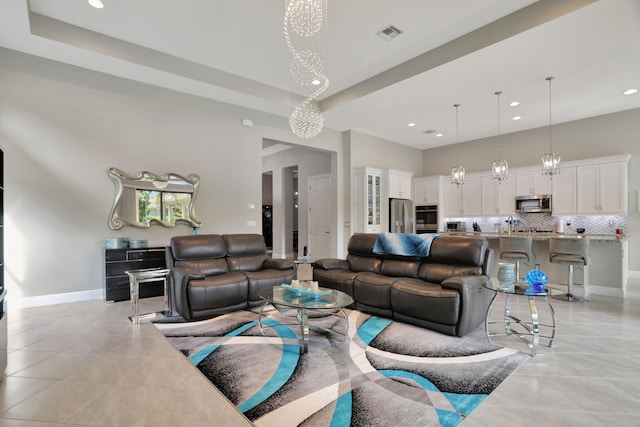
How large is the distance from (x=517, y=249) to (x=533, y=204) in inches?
92.4

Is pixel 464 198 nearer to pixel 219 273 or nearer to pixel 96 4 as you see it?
pixel 219 273

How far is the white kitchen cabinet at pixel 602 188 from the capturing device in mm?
5621

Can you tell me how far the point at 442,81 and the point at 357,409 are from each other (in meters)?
4.51

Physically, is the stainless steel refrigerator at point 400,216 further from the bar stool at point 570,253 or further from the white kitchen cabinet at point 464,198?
the bar stool at point 570,253

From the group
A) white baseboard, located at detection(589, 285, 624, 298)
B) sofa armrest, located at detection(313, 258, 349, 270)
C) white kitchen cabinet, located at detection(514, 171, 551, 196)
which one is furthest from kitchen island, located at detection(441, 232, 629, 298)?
sofa armrest, located at detection(313, 258, 349, 270)

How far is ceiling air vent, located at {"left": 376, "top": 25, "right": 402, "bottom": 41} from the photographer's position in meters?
3.79

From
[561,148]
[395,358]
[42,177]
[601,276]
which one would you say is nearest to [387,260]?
[395,358]

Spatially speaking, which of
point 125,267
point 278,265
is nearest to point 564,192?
point 278,265

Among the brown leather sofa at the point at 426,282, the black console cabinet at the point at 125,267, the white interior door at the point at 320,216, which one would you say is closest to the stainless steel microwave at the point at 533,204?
the brown leather sofa at the point at 426,282

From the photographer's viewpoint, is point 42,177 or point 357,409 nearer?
point 357,409

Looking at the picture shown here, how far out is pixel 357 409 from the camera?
1.87 meters

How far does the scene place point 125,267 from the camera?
442 cm

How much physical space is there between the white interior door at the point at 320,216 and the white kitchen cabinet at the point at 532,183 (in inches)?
166

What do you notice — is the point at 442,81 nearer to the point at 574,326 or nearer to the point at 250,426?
the point at 574,326
